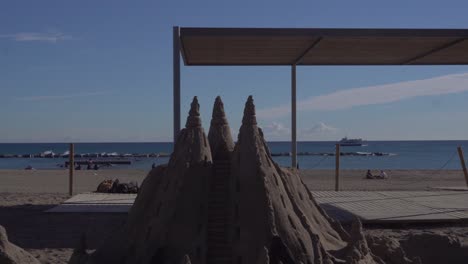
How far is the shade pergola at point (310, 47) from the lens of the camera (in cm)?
1356

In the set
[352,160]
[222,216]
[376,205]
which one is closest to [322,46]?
[376,205]

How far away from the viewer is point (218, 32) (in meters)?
13.4

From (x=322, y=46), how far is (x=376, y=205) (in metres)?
4.65

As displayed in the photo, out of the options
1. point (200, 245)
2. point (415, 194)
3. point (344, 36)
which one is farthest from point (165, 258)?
point (415, 194)

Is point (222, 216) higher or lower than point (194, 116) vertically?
lower

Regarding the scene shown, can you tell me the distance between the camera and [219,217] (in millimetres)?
8094

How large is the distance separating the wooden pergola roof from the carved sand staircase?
5596 millimetres

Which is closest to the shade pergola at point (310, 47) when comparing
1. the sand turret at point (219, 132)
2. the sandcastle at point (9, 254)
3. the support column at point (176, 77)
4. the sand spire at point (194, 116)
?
the support column at point (176, 77)

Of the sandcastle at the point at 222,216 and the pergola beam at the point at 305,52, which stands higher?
the pergola beam at the point at 305,52

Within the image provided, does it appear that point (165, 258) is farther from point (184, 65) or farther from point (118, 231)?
point (184, 65)

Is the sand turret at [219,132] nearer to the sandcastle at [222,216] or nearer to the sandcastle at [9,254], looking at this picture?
the sandcastle at [222,216]

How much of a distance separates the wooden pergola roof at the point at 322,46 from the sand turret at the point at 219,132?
14.9 ft

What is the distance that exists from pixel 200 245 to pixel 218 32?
22.5ft

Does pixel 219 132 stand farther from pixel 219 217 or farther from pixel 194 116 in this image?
pixel 219 217
